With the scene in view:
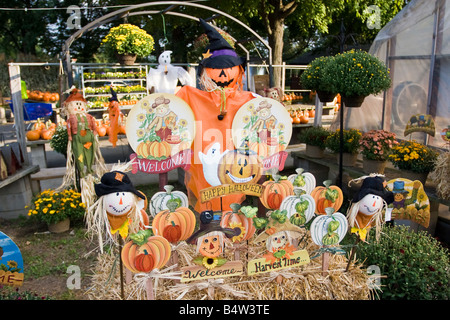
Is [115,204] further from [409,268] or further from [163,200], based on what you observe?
[409,268]

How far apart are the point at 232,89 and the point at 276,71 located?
6920mm

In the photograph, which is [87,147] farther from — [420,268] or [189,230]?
[420,268]

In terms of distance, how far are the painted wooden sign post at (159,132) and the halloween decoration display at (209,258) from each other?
4.37ft

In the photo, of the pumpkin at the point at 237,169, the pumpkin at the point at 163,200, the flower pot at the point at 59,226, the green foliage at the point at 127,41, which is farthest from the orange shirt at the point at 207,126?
the green foliage at the point at 127,41

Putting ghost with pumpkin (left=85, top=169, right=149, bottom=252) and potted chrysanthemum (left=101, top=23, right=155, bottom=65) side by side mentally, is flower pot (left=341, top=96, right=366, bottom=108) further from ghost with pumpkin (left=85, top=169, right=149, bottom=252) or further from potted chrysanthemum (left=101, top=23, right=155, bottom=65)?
potted chrysanthemum (left=101, top=23, right=155, bottom=65)

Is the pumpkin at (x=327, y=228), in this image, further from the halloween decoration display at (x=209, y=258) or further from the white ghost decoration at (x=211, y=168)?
the white ghost decoration at (x=211, y=168)

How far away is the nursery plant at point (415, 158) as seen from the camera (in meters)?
4.66

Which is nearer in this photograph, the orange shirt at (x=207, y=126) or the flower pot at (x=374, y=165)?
the orange shirt at (x=207, y=126)

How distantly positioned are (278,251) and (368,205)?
2.27 feet

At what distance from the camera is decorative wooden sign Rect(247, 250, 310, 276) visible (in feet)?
8.68

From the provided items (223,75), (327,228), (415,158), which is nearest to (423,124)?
(415,158)

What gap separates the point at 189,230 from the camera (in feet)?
9.12

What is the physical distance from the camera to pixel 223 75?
4.01 meters
